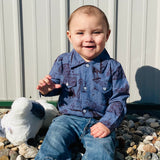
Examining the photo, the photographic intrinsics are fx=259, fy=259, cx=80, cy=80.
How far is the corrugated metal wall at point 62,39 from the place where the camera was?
2537 mm

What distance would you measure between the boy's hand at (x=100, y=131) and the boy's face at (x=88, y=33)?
0.51 m

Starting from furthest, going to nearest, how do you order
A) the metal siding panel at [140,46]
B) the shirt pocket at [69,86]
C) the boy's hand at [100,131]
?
the metal siding panel at [140,46], the shirt pocket at [69,86], the boy's hand at [100,131]

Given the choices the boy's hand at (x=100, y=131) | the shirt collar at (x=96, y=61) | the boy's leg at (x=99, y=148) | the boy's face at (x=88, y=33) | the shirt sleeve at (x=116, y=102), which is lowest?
the boy's leg at (x=99, y=148)

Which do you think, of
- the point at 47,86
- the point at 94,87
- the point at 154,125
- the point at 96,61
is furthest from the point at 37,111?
the point at 154,125

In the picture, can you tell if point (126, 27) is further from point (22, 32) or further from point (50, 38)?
point (22, 32)

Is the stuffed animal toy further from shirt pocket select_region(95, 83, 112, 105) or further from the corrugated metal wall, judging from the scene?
the corrugated metal wall

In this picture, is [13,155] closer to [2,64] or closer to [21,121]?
[21,121]

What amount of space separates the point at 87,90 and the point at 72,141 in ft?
1.29

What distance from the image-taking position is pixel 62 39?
8.58 ft

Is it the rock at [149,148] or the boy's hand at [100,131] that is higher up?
the boy's hand at [100,131]

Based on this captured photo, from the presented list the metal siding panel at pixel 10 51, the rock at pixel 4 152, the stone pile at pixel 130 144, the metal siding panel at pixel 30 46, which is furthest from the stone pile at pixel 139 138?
the metal siding panel at pixel 10 51

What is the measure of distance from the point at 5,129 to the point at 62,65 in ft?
2.22

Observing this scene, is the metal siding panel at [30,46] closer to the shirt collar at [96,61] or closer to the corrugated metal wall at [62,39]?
the corrugated metal wall at [62,39]

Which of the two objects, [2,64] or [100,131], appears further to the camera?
[2,64]
